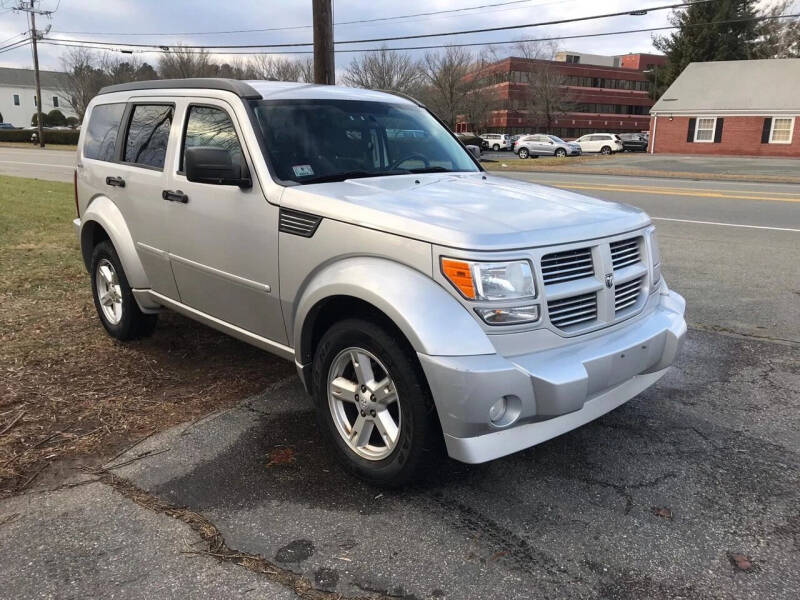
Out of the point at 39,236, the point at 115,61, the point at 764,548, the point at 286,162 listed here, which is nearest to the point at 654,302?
the point at 764,548

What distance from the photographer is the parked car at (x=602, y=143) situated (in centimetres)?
4825

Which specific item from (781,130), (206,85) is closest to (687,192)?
(206,85)

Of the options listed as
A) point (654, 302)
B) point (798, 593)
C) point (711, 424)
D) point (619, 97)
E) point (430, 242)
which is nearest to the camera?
point (798, 593)

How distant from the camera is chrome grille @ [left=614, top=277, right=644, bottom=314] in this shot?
10.9 ft

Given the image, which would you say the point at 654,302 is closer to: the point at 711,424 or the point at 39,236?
the point at 711,424

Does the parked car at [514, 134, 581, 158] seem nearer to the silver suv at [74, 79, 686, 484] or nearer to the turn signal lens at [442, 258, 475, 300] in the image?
the silver suv at [74, 79, 686, 484]

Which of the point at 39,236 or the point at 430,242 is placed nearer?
the point at 430,242

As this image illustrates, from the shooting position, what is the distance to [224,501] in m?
3.17

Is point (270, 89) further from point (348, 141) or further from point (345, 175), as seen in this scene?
point (345, 175)

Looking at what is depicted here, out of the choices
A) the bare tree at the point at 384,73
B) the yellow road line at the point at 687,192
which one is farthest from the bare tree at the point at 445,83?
the yellow road line at the point at 687,192

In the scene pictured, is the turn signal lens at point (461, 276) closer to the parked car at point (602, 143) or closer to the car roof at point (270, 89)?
the car roof at point (270, 89)

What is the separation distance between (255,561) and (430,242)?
1.50 metres

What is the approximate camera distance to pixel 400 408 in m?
3.04

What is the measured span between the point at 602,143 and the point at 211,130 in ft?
157
